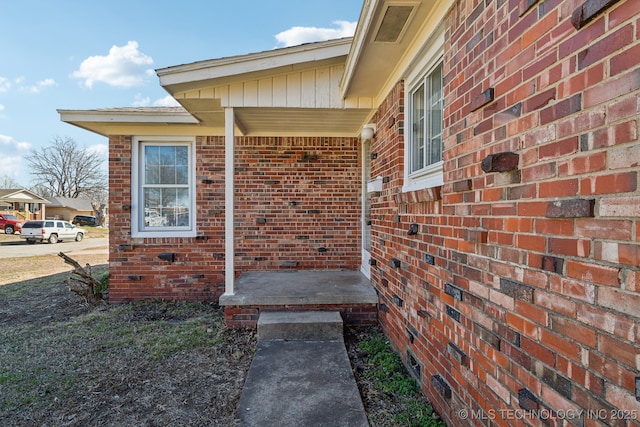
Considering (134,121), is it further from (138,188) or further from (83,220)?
(83,220)

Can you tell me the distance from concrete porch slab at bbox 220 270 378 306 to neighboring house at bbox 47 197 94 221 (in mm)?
44021

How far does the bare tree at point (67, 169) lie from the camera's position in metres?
41.3

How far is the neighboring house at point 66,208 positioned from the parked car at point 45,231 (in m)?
21.4

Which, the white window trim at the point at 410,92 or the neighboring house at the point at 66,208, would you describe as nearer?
the white window trim at the point at 410,92

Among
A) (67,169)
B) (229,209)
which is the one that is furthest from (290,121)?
(67,169)

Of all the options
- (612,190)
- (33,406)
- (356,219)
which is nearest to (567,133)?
(612,190)

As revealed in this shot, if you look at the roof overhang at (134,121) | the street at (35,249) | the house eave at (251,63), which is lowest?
the street at (35,249)

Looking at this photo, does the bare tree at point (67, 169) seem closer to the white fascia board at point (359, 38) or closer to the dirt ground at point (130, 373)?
the dirt ground at point (130, 373)

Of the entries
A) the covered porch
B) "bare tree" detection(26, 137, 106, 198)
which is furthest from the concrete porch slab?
"bare tree" detection(26, 137, 106, 198)

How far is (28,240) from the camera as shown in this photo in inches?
805

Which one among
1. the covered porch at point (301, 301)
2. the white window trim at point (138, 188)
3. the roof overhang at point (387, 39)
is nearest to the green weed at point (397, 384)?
the covered porch at point (301, 301)

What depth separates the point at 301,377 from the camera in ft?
9.36

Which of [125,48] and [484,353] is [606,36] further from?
[125,48]

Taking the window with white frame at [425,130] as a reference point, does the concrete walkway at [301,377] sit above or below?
below
